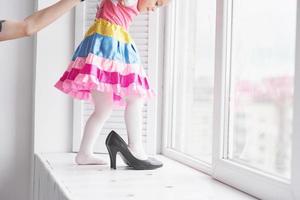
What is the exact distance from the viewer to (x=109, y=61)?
1.21 meters

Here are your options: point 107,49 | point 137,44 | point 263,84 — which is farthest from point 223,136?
point 137,44

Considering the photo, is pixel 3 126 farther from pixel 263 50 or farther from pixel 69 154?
pixel 263 50

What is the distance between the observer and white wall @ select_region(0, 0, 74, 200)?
160 cm

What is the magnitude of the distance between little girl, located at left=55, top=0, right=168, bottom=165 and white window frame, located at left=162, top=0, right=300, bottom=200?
8.1 inches

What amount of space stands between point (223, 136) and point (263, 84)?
0.19m

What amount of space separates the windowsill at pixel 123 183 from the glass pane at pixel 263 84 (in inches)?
4.8

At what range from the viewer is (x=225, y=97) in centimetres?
121

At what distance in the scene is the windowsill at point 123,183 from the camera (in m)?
0.99

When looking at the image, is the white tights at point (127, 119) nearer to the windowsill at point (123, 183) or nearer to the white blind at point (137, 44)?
the windowsill at point (123, 183)

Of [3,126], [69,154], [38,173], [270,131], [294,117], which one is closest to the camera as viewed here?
[294,117]

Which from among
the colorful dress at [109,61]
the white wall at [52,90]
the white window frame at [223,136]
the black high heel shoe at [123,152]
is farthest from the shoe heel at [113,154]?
the white wall at [52,90]

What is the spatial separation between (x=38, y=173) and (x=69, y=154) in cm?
15

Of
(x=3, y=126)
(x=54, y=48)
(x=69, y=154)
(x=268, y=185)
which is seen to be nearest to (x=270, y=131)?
(x=268, y=185)

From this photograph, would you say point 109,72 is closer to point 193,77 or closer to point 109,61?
point 109,61
